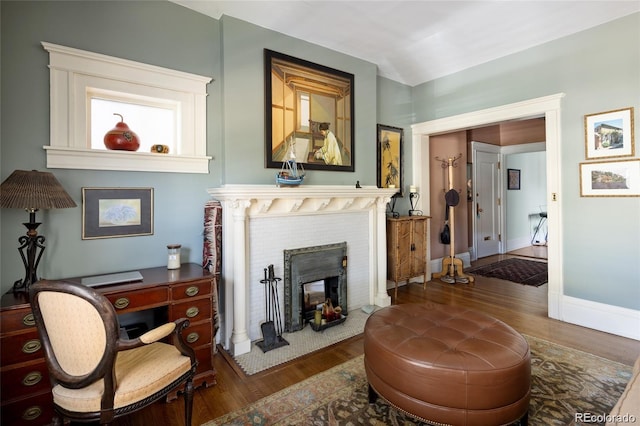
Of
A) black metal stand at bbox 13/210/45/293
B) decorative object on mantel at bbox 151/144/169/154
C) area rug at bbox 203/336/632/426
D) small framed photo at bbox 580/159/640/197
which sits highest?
decorative object on mantel at bbox 151/144/169/154

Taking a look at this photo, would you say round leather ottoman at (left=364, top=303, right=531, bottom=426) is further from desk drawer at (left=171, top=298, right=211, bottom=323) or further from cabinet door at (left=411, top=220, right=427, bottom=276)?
cabinet door at (left=411, top=220, right=427, bottom=276)

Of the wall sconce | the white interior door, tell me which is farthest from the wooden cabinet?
the white interior door

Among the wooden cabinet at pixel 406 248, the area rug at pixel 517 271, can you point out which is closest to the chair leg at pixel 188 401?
the wooden cabinet at pixel 406 248

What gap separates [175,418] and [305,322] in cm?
150

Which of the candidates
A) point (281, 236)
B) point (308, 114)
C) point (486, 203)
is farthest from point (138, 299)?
point (486, 203)

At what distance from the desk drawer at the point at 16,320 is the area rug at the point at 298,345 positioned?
1.38 metres

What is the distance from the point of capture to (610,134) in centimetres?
290

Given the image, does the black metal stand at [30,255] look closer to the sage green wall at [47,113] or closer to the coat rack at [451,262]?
the sage green wall at [47,113]

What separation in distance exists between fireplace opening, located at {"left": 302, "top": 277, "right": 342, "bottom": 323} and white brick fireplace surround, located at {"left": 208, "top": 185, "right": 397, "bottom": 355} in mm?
220

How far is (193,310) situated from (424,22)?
3.34 meters

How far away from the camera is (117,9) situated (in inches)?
93.8

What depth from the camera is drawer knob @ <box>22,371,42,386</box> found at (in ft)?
5.48

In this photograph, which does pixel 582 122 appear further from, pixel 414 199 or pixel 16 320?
pixel 16 320

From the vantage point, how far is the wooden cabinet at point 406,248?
4094mm
